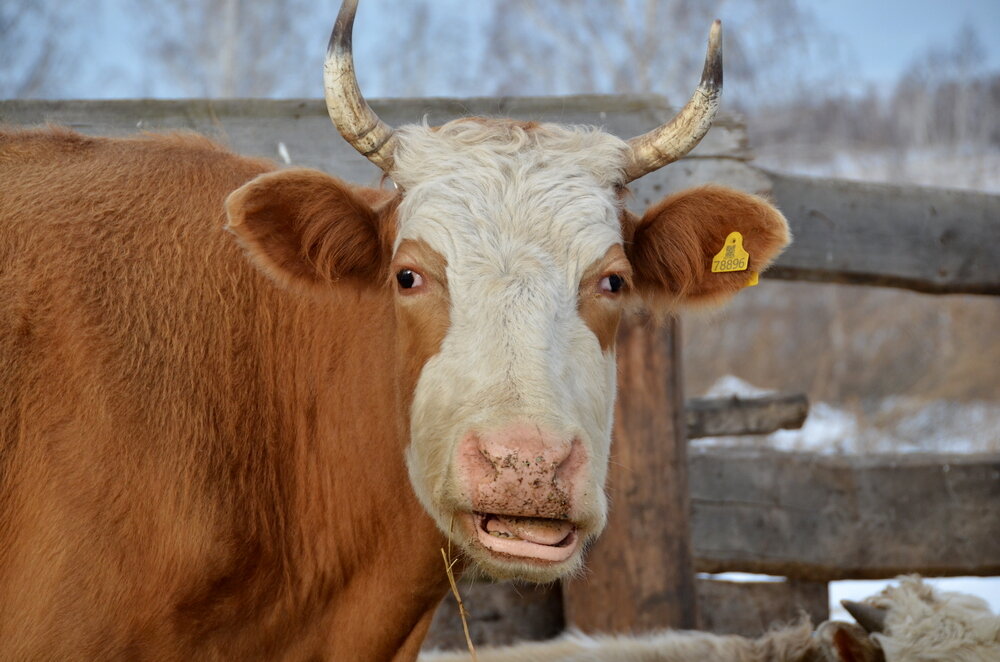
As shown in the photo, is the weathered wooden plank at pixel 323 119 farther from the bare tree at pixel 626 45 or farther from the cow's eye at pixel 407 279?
the bare tree at pixel 626 45

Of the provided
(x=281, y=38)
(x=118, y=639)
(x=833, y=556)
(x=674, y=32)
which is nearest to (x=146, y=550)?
(x=118, y=639)

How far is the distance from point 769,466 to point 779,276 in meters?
0.90

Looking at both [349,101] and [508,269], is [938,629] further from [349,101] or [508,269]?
[349,101]

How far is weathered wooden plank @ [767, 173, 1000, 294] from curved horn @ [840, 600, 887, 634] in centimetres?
138

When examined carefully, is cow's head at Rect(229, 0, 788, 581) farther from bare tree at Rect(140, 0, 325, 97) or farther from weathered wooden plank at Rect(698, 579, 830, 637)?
bare tree at Rect(140, 0, 325, 97)

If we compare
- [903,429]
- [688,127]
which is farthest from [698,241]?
[903,429]

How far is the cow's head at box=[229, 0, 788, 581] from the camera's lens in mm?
2338

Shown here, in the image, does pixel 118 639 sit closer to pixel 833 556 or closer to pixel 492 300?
pixel 492 300

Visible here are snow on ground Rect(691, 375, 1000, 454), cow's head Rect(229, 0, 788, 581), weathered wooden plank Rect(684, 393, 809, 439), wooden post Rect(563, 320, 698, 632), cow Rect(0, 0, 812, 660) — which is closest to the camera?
cow's head Rect(229, 0, 788, 581)

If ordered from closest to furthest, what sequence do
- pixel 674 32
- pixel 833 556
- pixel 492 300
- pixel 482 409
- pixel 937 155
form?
pixel 482 409 < pixel 492 300 < pixel 833 556 < pixel 674 32 < pixel 937 155

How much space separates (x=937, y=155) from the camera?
21.1 metres

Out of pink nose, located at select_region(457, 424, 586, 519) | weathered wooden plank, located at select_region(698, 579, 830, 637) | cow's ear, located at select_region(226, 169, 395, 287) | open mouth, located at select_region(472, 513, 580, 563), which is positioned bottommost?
weathered wooden plank, located at select_region(698, 579, 830, 637)

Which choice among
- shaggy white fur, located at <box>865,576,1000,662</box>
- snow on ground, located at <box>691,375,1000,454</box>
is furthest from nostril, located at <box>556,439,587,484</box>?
snow on ground, located at <box>691,375,1000,454</box>

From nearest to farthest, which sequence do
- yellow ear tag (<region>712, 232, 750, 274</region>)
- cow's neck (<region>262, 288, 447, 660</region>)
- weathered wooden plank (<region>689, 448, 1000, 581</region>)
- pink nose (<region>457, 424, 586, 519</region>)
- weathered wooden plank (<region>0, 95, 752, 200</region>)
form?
pink nose (<region>457, 424, 586, 519</region>) → cow's neck (<region>262, 288, 447, 660</region>) → yellow ear tag (<region>712, 232, 750, 274</region>) → weathered wooden plank (<region>0, 95, 752, 200</region>) → weathered wooden plank (<region>689, 448, 1000, 581</region>)
